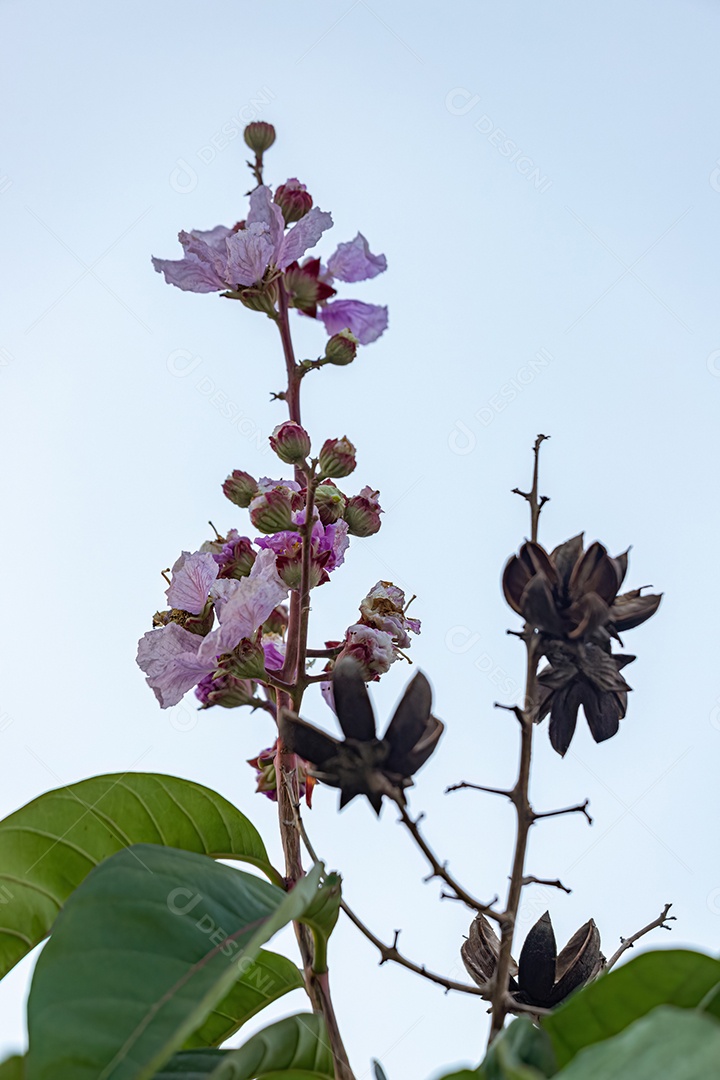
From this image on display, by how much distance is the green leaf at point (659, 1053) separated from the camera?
12.9 inches

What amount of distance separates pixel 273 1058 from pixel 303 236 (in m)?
0.70

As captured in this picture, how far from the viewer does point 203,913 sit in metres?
0.53

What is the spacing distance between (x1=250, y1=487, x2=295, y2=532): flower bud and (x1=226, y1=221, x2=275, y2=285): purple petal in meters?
0.23

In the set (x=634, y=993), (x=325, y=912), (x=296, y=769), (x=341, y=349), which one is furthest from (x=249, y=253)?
(x=634, y=993)

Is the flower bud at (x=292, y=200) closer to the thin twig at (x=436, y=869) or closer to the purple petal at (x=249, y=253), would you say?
the purple petal at (x=249, y=253)

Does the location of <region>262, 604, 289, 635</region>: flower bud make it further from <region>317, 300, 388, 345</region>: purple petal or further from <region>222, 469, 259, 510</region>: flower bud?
<region>317, 300, 388, 345</region>: purple petal

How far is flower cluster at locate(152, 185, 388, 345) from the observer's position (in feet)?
2.92

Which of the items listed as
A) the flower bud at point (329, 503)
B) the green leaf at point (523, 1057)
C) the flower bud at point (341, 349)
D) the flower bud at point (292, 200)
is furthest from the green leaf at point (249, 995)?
the flower bud at point (292, 200)

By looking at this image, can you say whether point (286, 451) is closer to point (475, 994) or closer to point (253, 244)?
point (253, 244)

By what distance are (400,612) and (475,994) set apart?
0.33 metres

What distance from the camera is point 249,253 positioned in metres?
0.88

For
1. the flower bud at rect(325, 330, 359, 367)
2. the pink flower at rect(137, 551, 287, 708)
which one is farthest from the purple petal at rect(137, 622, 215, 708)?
the flower bud at rect(325, 330, 359, 367)

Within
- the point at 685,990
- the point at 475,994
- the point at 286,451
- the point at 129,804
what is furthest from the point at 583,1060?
the point at 286,451

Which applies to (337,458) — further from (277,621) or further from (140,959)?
(140,959)
